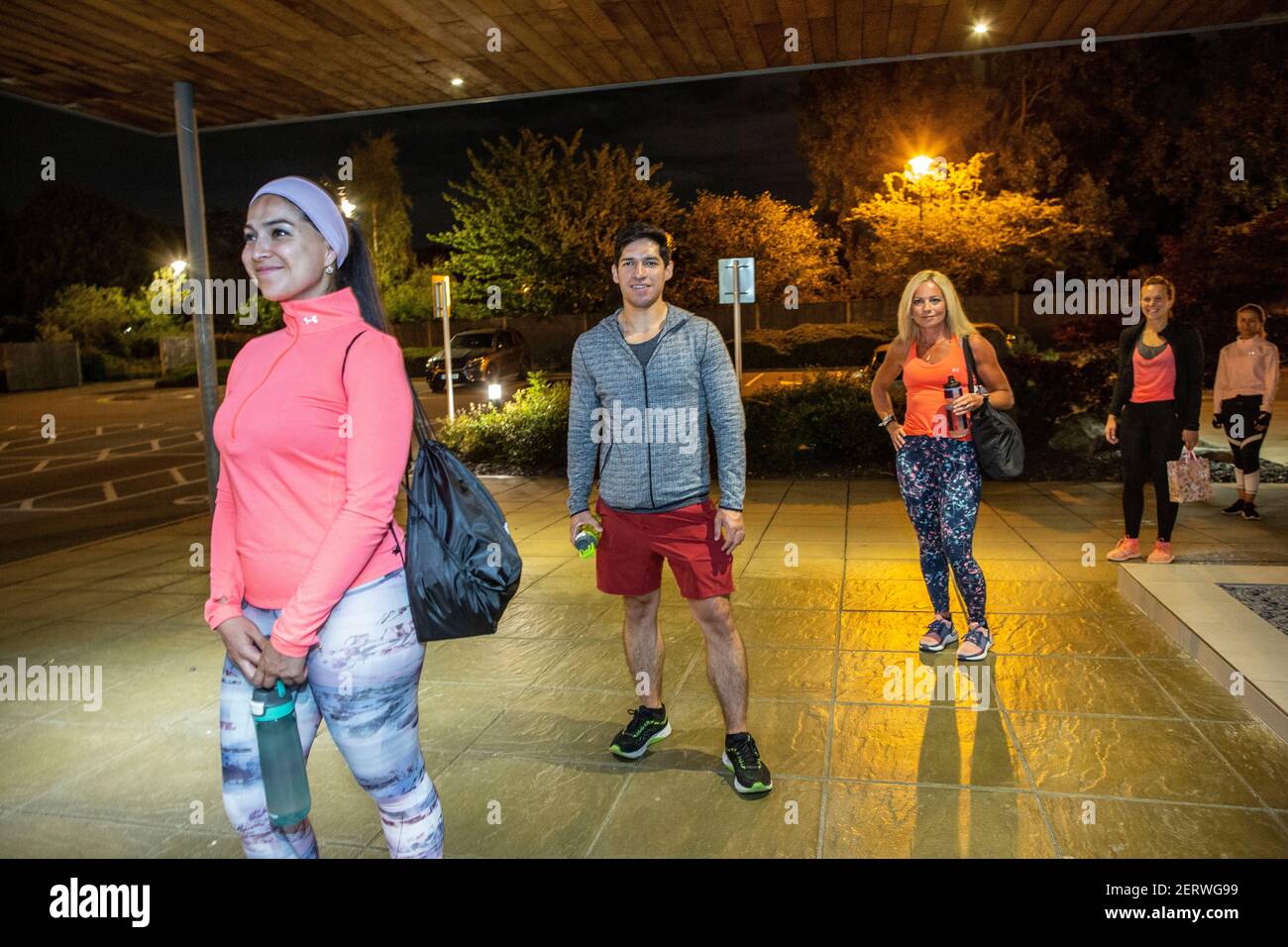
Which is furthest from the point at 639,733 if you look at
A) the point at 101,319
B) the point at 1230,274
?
the point at 101,319

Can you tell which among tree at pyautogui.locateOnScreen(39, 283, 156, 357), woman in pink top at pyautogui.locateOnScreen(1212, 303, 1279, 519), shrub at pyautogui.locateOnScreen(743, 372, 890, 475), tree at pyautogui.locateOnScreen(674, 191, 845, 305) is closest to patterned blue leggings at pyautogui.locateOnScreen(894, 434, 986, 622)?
woman in pink top at pyautogui.locateOnScreen(1212, 303, 1279, 519)

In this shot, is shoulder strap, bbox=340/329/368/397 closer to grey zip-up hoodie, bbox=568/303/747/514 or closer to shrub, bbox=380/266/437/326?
grey zip-up hoodie, bbox=568/303/747/514

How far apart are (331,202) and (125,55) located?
5347 mm

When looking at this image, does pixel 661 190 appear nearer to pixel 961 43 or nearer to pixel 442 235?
pixel 442 235

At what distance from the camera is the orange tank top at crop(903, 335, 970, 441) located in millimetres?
4594

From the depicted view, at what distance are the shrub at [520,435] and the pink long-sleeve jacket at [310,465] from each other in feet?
32.2

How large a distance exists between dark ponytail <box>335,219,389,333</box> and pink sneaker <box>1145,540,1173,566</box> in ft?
18.4

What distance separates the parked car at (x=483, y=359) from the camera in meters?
26.6

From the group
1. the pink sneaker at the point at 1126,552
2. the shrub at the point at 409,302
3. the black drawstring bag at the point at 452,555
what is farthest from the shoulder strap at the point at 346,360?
the shrub at the point at 409,302

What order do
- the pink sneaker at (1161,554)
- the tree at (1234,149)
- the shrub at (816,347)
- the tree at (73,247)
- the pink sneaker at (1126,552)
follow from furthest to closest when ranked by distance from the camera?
the tree at (73,247)
the shrub at (816,347)
the tree at (1234,149)
the pink sneaker at (1126,552)
the pink sneaker at (1161,554)

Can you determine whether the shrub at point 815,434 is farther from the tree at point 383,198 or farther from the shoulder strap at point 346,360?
the tree at point 383,198

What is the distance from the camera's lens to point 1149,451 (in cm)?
618
